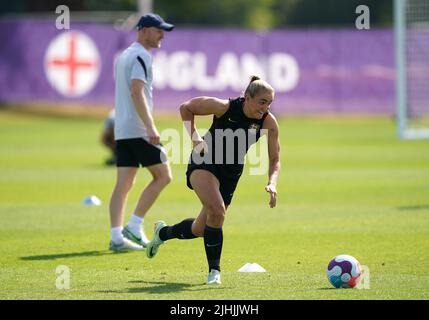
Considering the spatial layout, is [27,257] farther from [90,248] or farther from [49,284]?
[49,284]

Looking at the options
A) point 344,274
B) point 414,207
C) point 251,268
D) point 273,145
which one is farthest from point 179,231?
point 414,207

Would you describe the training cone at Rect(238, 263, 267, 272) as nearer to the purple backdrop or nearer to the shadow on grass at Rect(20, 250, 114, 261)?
the shadow on grass at Rect(20, 250, 114, 261)

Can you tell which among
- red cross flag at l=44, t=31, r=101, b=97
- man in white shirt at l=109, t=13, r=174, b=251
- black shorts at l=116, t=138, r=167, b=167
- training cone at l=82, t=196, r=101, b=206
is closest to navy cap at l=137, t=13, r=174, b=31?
man in white shirt at l=109, t=13, r=174, b=251

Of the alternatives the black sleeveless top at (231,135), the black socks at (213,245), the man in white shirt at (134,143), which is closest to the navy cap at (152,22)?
the man in white shirt at (134,143)

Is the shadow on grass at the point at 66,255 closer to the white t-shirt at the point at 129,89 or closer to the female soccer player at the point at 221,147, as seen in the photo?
the white t-shirt at the point at 129,89

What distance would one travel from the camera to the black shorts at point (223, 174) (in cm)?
922

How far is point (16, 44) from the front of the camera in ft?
119

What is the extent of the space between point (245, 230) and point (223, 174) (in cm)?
358

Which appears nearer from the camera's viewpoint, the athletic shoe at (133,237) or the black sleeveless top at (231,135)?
the black sleeveless top at (231,135)

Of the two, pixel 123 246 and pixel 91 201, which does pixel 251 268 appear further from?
pixel 91 201

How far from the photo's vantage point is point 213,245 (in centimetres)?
905

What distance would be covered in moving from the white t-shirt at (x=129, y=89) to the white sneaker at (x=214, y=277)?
2935 millimetres

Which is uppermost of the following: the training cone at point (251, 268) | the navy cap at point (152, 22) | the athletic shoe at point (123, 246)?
the navy cap at point (152, 22)

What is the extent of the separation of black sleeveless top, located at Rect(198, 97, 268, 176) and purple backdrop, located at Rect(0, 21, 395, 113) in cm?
2641
